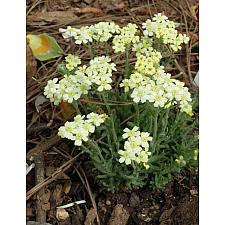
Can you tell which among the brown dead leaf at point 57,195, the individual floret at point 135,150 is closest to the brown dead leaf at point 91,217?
the brown dead leaf at point 57,195

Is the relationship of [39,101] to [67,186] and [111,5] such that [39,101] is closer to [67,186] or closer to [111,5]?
[67,186]

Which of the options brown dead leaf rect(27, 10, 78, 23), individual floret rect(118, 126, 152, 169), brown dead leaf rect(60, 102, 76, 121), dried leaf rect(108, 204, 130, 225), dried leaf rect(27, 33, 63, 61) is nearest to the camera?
individual floret rect(118, 126, 152, 169)

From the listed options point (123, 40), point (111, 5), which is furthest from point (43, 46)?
point (123, 40)

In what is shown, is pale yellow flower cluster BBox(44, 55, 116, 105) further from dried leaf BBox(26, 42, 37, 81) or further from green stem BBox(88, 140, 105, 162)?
dried leaf BBox(26, 42, 37, 81)

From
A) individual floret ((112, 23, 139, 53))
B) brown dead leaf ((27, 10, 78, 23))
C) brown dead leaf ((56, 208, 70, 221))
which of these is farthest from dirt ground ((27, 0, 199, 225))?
individual floret ((112, 23, 139, 53))

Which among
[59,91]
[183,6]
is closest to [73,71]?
[59,91]

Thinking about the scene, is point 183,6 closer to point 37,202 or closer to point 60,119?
point 60,119
